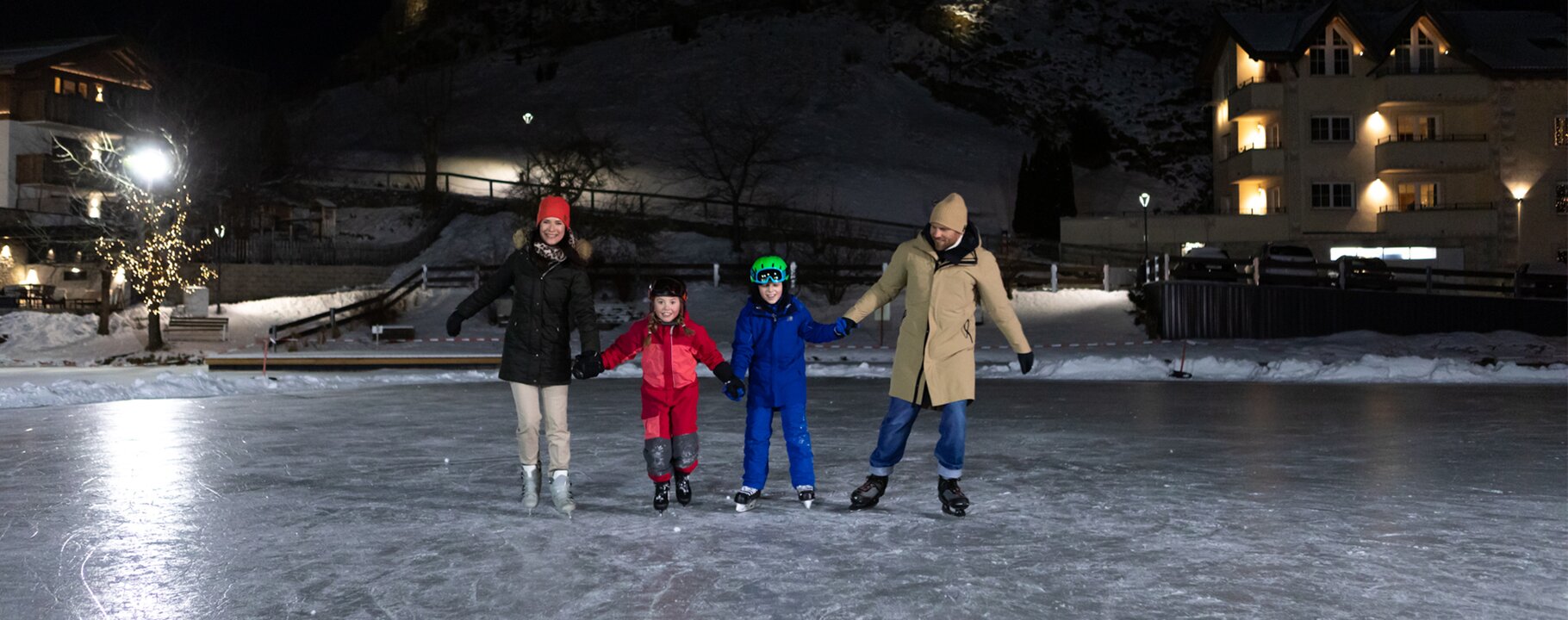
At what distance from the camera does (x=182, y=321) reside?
1166 inches

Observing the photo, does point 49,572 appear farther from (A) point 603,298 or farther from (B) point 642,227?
(B) point 642,227

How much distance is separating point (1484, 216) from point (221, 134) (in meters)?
53.0

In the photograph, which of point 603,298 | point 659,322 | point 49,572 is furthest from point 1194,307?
point 49,572

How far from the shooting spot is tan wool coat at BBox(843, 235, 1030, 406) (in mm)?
7480

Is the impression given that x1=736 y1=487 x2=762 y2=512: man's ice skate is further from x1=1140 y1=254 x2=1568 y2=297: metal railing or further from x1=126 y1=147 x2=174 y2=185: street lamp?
x1=126 y1=147 x2=174 y2=185: street lamp

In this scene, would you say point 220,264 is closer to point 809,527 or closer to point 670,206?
point 670,206

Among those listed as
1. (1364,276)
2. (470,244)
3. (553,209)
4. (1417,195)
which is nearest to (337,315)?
(470,244)

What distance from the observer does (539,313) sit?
7703 mm

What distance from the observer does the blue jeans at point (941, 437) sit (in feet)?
24.9

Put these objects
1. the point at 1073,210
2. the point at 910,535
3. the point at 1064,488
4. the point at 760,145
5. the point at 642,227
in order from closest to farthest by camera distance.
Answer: the point at 910,535, the point at 1064,488, the point at 642,227, the point at 760,145, the point at 1073,210

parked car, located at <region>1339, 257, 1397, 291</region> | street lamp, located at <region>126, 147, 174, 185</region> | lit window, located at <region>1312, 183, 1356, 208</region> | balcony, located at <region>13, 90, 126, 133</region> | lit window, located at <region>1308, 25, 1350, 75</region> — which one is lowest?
parked car, located at <region>1339, 257, 1397, 291</region>

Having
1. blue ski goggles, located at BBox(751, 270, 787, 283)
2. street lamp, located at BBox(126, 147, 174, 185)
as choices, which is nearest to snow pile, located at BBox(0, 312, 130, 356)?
street lamp, located at BBox(126, 147, 174, 185)

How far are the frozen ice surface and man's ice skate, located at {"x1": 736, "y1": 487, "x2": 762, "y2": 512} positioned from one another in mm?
83

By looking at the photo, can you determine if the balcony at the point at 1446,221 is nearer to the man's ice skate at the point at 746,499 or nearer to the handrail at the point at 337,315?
the handrail at the point at 337,315
